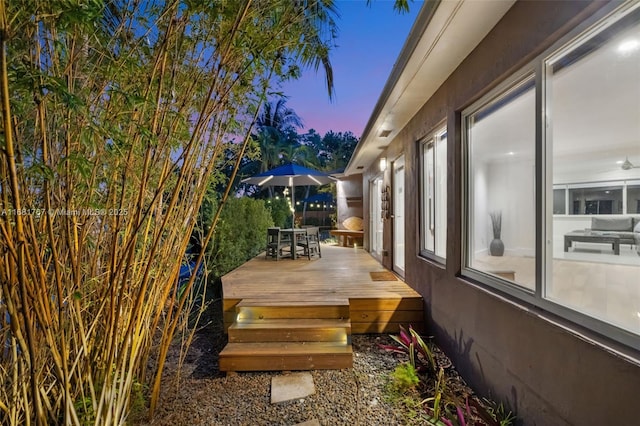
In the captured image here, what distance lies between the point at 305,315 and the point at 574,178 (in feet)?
8.56

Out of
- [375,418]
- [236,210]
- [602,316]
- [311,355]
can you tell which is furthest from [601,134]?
[236,210]

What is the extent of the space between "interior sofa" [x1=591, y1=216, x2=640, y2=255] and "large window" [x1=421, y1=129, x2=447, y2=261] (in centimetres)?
129

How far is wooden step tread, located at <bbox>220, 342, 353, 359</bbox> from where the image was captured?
2652 mm

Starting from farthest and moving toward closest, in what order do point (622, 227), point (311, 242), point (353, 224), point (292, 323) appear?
point (353, 224) → point (311, 242) → point (292, 323) → point (622, 227)

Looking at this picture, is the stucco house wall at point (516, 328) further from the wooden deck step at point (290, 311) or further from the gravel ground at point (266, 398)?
the wooden deck step at point (290, 311)

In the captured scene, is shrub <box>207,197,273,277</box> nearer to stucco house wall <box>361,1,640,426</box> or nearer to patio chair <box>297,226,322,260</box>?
patio chair <box>297,226,322,260</box>

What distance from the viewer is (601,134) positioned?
7.25 feet

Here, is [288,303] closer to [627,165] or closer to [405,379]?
[405,379]

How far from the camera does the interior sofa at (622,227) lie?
166cm

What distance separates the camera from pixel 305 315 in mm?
3143

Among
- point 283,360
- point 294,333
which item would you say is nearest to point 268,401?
point 283,360

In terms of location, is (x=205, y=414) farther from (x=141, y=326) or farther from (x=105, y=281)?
(x=105, y=281)

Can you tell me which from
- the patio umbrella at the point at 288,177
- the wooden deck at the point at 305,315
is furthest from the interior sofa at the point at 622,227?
the patio umbrella at the point at 288,177

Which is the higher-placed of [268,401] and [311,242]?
[311,242]
